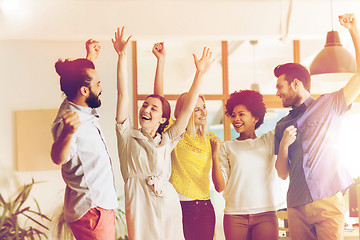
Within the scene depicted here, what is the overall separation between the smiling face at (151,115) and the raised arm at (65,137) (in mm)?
624

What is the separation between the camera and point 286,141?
9.20ft

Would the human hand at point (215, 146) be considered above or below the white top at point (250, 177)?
above

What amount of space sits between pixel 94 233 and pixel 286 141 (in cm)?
119

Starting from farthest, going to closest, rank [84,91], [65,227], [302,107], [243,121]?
[65,227] → [243,121] → [302,107] → [84,91]

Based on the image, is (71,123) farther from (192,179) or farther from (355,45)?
(355,45)

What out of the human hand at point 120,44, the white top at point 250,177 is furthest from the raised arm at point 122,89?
the white top at point 250,177

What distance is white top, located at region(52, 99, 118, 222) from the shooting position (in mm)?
2354

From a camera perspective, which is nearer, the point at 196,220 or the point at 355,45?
the point at 355,45

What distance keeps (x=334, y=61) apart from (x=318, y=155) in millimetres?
1279

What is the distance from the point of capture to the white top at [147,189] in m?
2.68

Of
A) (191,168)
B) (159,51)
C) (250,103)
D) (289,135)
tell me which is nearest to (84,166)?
(191,168)

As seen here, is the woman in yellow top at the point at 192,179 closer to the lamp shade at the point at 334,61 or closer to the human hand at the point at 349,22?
the human hand at the point at 349,22

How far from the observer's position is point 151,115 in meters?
2.79

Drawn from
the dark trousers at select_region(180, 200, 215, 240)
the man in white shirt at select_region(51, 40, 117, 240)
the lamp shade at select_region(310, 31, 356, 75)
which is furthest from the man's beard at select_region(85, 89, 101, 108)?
the lamp shade at select_region(310, 31, 356, 75)
